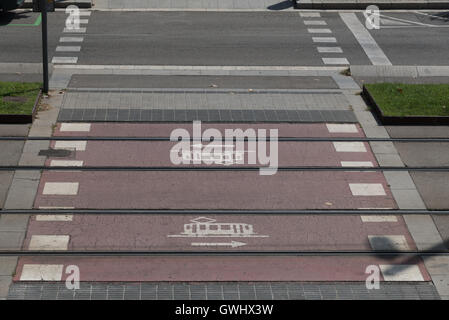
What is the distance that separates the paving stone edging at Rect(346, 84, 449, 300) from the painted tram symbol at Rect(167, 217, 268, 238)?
2912 mm

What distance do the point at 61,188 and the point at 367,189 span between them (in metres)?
6.25

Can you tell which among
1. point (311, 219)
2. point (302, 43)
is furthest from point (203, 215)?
point (302, 43)

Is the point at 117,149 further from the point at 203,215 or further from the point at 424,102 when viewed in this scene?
the point at 424,102

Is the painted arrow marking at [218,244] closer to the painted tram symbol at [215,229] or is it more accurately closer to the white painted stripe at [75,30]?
the painted tram symbol at [215,229]

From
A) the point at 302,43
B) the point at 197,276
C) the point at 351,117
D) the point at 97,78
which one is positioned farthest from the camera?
the point at 302,43

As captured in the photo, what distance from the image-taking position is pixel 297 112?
20.2 m

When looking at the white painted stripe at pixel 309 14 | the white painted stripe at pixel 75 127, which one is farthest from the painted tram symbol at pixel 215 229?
the white painted stripe at pixel 309 14

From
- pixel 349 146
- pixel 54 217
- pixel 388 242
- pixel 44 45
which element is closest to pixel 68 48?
pixel 44 45

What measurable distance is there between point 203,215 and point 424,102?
813 cm

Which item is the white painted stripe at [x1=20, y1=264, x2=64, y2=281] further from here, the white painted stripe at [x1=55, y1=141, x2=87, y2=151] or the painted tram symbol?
the white painted stripe at [x1=55, y1=141, x2=87, y2=151]

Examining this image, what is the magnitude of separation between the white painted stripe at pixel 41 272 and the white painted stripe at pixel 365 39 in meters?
14.6

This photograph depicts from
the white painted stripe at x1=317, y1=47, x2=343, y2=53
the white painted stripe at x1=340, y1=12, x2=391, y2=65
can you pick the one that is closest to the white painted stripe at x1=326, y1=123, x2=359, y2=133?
the white painted stripe at x1=340, y1=12, x2=391, y2=65

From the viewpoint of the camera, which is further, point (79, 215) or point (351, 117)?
point (351, 117)
